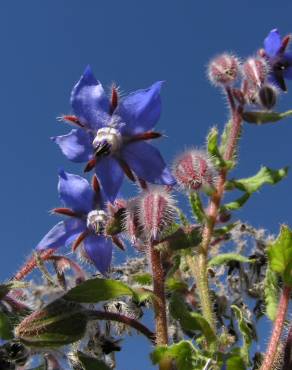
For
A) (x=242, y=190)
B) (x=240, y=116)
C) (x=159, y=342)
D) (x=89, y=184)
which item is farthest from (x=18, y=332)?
(x=240, y=116)

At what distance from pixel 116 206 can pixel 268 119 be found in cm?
61

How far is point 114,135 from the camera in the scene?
208 centimetres

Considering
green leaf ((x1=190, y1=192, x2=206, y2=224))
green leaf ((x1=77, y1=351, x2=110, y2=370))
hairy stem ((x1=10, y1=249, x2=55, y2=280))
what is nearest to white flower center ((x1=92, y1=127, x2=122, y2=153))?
green leaf ((x1=190, y1=192, x2=206, y2=224))

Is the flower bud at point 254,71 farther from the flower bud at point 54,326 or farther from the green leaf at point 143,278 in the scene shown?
the flower bud at point 54,326

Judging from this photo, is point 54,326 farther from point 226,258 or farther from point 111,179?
point 226,258

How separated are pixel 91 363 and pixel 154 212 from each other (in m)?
0.45

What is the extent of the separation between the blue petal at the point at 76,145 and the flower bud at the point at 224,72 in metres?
0.58

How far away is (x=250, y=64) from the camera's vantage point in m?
2.38

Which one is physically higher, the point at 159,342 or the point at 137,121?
the point at 137,121

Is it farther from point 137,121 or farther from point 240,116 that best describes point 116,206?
point 240,116

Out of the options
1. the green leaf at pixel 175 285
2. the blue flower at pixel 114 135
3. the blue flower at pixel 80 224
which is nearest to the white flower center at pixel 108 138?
the blue flower at pixel 114 135

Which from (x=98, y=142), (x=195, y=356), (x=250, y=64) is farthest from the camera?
(x=250, y=64)

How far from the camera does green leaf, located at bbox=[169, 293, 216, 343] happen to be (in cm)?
191

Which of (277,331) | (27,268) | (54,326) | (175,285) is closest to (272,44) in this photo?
(175,285)
